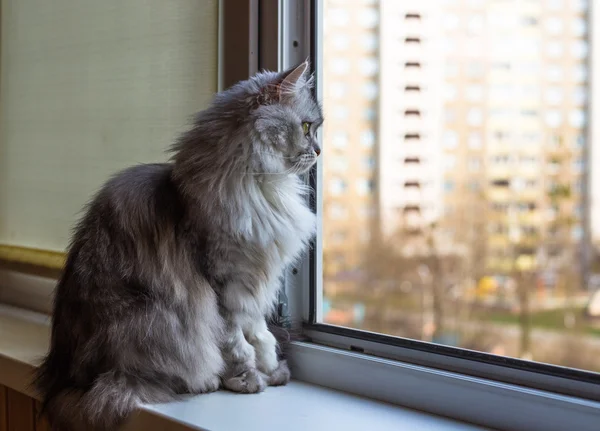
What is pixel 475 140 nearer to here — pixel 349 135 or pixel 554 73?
pixel 554 73

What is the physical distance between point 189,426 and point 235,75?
847 mm

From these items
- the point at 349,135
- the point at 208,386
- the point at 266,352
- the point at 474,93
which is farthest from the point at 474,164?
the point at 208,386

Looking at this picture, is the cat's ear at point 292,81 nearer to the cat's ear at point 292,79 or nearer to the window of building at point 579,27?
the cat's ear at point 292,79

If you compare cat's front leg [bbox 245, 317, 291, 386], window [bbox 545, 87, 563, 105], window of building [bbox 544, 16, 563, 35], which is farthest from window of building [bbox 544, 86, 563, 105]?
cat's front leg [bbox 245, 317, 291, 386]

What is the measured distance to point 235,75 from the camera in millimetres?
1592

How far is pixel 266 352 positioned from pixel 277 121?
49cm

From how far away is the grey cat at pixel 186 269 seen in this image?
1.25 metres

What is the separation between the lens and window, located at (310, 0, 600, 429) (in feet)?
3.84

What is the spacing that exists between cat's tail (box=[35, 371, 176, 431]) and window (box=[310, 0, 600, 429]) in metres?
0.43

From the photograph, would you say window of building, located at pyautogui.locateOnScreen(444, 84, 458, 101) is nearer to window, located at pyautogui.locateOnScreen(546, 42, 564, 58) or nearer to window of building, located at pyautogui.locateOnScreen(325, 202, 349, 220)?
window, located at pyautogui.locateOnScreen(546, 42, 564, 58)

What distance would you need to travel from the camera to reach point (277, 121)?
135 cm

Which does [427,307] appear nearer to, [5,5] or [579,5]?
[579,5]

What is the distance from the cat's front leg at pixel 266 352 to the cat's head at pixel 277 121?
0.33 meters

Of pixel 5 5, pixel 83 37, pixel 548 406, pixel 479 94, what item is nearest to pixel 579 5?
pixel 479 94
